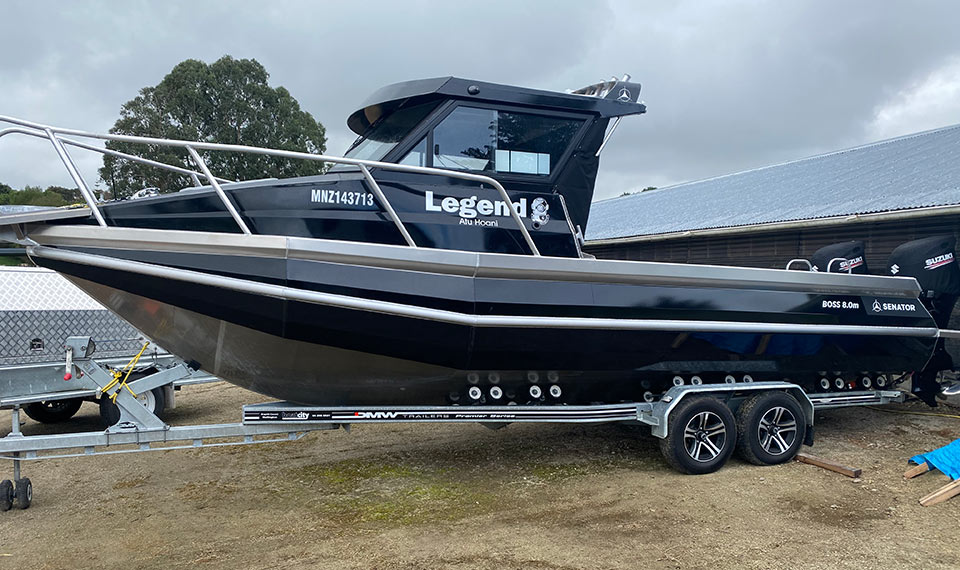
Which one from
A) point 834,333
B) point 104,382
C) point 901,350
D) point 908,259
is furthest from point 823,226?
point 104,382

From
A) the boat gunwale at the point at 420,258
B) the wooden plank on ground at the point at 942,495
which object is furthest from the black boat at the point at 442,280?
the wooden plank on ground at the point at 942,495

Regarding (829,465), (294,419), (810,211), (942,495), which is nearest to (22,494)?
(294,419)

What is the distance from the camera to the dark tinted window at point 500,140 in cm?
498

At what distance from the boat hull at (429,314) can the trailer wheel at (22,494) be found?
5.08ft

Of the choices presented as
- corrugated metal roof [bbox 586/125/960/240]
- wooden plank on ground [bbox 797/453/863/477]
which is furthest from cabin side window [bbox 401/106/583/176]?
corrugated metal roof [bbox 586/125/960/240]

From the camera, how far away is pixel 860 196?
9.64 m

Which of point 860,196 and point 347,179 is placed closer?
point 347,179

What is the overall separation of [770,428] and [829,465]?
1.83ft

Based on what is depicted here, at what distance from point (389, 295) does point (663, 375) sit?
250cm

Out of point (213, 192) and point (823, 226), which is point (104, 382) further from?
point (823, 226)

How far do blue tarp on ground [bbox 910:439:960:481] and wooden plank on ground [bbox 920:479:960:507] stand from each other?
1.00 ft

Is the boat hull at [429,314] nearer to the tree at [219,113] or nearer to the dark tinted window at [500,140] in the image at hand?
the dark tinted window at [500,140]

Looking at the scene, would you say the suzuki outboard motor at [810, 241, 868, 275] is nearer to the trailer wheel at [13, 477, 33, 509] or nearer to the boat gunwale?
the boat gunwale

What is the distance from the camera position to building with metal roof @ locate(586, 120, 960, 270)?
27.6ft
